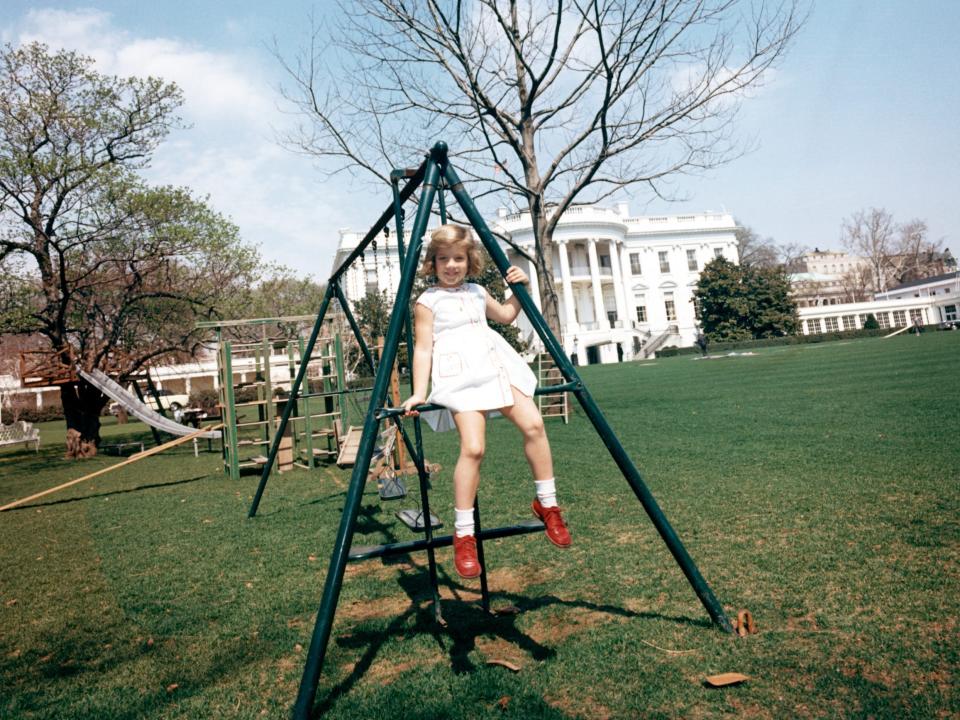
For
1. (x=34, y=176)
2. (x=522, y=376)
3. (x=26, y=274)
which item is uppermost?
(x=34, y=176)

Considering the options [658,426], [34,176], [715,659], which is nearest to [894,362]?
[658,426]

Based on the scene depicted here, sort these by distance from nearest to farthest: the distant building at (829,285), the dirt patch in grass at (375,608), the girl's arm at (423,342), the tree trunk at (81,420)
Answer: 1. the girl's arm at (423,342)
2. the dirt patch in grass at (375,608)
3. the tree trunk at (81,420)
4. the distant building at (829,285)

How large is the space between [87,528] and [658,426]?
8.83 meters

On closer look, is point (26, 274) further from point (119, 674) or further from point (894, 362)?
point (894, 362)

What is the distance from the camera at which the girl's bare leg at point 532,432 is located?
9.92 feet

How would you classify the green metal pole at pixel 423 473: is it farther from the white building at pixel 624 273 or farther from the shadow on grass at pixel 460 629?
the white building at pixel 624 273

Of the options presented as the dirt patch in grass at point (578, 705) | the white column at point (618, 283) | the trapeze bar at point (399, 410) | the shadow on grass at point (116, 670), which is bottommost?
the dirt patch in grass at point (578, 705)

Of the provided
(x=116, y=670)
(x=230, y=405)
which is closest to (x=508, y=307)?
(x=116, y=670)

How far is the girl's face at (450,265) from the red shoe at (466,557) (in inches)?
51.3

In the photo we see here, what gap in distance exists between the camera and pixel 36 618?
4.20m

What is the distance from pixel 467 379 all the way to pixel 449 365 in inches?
4.8


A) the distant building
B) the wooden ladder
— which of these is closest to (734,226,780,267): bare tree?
the distant building

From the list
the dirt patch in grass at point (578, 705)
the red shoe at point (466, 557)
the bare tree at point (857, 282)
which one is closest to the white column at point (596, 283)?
the bare tree at point (857, 282)

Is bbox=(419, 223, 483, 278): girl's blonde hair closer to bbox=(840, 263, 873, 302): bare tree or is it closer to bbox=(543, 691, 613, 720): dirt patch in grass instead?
bbox=(543, 691, 613, 720): dirt patch in grass
